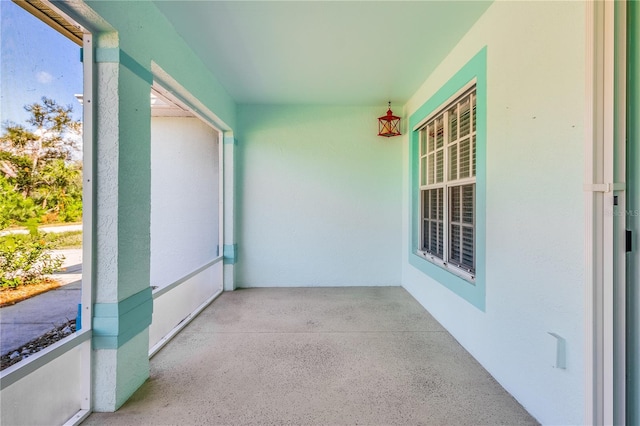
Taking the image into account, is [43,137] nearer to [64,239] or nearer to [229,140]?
[64,239]

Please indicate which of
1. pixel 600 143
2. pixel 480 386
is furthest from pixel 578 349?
pixel 600 143

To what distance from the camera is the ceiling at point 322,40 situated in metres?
2.23

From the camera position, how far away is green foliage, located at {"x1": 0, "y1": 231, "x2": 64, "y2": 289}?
1.36 m

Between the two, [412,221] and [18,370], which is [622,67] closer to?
[412,221]

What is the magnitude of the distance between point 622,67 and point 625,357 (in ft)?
4.52

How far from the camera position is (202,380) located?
211 cm

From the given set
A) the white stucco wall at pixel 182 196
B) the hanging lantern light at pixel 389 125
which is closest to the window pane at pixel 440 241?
the hanging lantern light at pixel 389 125

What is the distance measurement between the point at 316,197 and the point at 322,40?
230cm

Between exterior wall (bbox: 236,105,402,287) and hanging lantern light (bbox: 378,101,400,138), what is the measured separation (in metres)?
0.12

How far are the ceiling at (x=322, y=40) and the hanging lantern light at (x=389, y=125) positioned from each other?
1.32ft

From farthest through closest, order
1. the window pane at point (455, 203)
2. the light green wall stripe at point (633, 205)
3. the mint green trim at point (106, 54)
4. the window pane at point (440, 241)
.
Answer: the window pane at point (440, 241) → the window pane at point (455, 203) → the mint green trim at point (106, 54) → the light green wall stripe at point (633, 205)

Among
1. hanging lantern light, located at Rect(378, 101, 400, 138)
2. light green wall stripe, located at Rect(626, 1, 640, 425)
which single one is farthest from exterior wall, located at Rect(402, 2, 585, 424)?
hanging lantern light, located at Rect(378, 101, 400, 138)

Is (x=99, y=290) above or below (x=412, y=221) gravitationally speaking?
below

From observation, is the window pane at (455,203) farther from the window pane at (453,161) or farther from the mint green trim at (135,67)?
the mint green trim at (135,67)
